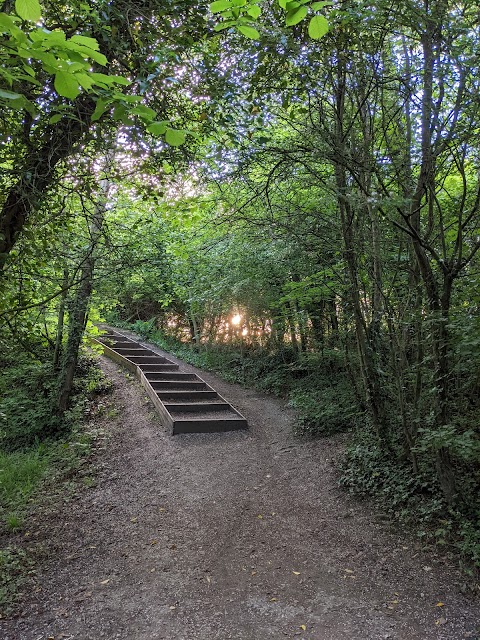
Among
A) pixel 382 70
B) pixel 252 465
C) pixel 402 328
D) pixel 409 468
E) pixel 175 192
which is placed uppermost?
pixel 382 70

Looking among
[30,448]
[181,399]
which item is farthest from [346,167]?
[30,448]

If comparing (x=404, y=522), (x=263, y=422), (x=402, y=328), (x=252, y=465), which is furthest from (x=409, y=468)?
(x=263, y=422)

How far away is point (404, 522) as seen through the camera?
14.0 feet

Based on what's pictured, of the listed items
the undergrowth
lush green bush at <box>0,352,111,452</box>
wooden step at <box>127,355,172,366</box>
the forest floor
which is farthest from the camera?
wooden step at <box>127,355,172,366</box>

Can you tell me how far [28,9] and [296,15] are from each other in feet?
3.46

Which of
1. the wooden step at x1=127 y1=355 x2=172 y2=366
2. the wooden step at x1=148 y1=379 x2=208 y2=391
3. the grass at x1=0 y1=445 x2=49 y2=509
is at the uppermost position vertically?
the wooden step at x1=127 y1=355 x2=172 y2=366

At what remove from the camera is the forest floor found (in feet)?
10.2

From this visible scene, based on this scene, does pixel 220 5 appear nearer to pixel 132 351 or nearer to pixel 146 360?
pixel 146 360

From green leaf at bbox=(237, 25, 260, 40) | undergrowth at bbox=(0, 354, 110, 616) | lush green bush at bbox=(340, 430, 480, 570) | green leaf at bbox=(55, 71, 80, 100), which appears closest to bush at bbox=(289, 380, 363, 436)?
lush green bush at bbox=(340, 430, 480, 570)

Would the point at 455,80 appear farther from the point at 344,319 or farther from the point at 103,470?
the point at 103,470

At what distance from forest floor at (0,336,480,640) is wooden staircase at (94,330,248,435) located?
1290mm

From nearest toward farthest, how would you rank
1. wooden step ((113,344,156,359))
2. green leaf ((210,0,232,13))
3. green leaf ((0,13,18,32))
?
green leaf ((0,13,18,32)) < green leaf ((210,0,232,13)) < wooden step ((113,344,156,359))

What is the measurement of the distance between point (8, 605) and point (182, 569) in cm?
150

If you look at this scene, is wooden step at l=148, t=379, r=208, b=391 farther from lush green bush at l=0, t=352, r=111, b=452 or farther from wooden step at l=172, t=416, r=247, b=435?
wooden step at l=172, t=416, r=247, b=435
